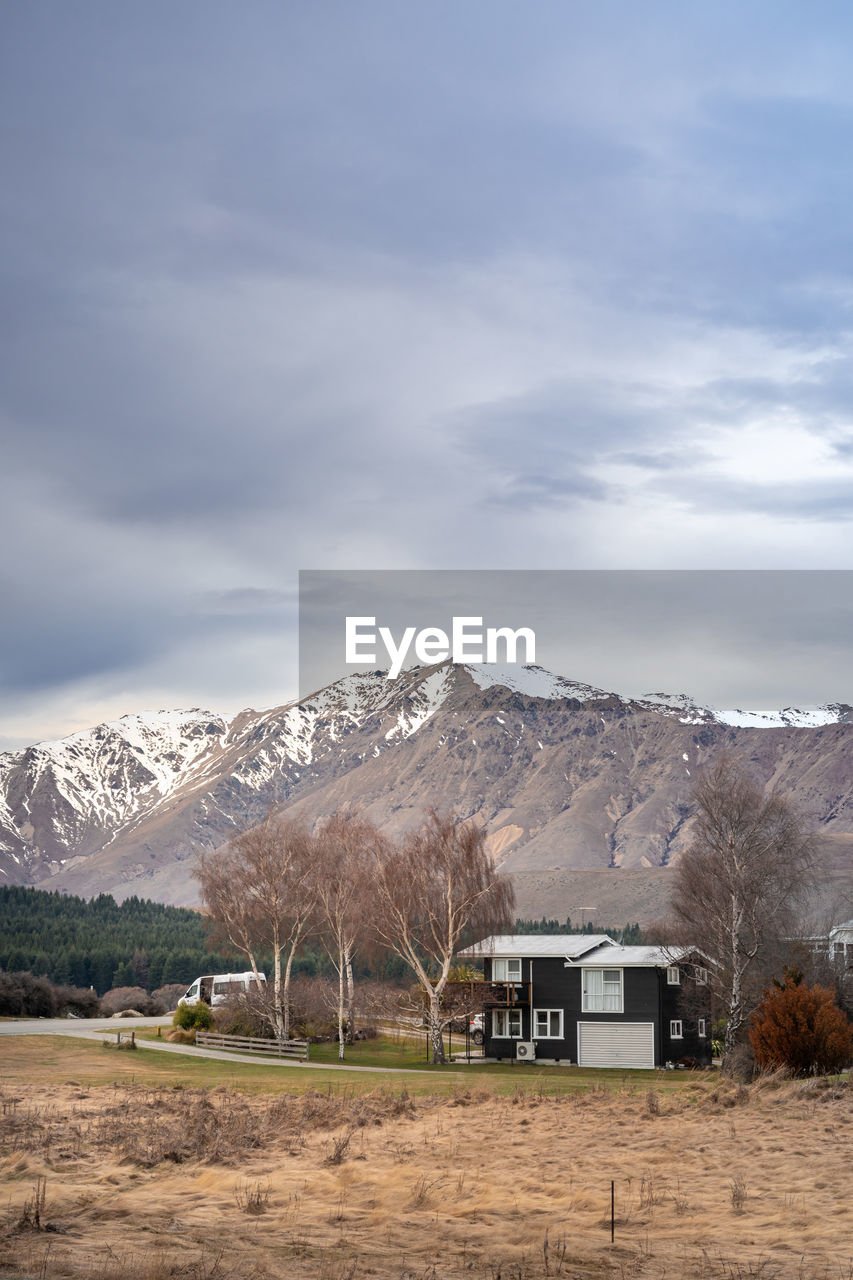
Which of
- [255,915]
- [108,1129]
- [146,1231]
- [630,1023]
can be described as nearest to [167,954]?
[255,915]

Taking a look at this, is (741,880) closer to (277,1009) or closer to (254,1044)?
(277,1009)

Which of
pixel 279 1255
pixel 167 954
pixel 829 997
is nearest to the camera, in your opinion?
pixel 279 1255

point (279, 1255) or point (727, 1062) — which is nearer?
point (279, 1255)

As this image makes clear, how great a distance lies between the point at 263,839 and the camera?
61.1 meters

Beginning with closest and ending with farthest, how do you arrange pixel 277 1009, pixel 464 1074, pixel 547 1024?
pixel 464 1074
pixel 547 1024
pixel 277 1009

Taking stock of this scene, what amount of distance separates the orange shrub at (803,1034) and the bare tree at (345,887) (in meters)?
25.1

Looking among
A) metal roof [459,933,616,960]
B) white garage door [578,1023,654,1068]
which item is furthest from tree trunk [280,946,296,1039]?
white garage door [578,1023,654,1068]

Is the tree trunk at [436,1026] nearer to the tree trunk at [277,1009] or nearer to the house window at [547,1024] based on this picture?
the house window at [547,1024]

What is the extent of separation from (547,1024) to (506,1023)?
2.01m

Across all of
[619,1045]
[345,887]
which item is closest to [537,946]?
[619,1045]

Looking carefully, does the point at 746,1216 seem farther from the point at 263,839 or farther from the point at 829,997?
the point at 263,839

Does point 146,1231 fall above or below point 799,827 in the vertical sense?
below

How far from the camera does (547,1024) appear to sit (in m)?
58.0

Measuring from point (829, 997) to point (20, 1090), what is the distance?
22723 mm
